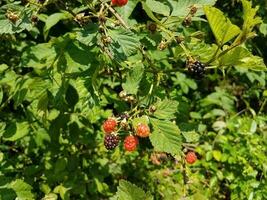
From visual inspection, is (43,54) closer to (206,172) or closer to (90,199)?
(90,199)

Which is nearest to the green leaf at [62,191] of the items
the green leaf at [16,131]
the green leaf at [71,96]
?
the green leaf at [16,131]

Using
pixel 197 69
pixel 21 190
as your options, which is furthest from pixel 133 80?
pixel 21 190

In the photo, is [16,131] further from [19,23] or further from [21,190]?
[19,23]

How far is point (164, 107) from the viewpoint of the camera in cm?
164

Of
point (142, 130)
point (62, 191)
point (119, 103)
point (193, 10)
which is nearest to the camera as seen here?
point (142, 130)

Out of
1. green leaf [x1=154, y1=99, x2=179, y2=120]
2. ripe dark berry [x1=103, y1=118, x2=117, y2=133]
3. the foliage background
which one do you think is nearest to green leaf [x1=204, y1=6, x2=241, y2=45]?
the foliage background

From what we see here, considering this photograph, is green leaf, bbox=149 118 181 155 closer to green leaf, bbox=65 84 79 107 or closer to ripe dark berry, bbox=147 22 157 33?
ripe dark berry, bbox=147 22 157 33

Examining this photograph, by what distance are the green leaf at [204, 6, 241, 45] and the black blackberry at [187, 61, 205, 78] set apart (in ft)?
0.43

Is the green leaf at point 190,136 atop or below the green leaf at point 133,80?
below

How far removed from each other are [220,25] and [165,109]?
38 cm

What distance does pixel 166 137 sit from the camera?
62.9 inches

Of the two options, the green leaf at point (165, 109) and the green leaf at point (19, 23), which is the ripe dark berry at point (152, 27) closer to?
the green leaf at point (165, 109)

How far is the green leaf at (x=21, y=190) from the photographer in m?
1.94

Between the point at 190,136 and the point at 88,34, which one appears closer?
the point at 88,34
